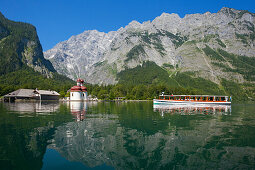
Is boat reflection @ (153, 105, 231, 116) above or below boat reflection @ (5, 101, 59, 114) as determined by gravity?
below

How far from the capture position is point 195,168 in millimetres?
14344

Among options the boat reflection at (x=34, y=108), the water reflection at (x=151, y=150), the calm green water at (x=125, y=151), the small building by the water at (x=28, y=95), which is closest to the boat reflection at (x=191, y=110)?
the water reflection at (x=151, y=150)

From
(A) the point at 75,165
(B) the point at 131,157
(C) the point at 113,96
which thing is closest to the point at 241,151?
(B) the point at 131,157

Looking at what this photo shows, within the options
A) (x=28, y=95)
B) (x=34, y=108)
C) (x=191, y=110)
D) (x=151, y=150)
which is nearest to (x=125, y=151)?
(x=151, y=150)

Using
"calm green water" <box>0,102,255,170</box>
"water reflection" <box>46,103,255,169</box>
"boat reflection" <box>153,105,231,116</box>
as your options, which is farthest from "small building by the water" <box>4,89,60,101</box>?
"water reflection" <box>46,103,255,169</box>

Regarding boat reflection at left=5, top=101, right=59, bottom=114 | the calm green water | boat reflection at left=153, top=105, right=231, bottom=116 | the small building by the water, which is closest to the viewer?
the calm green water

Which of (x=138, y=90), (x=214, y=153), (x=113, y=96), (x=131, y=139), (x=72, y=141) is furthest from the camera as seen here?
(x=138, y=90)

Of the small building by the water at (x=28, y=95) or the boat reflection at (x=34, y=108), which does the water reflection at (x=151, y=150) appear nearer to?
the boat reflection at (x=34, y=108)

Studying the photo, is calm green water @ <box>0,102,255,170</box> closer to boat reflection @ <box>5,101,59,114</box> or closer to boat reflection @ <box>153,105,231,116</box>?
boat reflection @ <box>153,105,231,116</box>

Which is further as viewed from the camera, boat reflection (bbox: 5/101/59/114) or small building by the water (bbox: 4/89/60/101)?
small building by the water (bbox: 4/89/60/101)

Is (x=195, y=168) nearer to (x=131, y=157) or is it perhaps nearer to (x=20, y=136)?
(x=131, y=157)

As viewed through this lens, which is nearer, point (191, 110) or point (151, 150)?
point (151, 150)

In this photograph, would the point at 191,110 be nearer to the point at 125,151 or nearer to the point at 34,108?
the point at 34,108

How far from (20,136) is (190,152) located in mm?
18379
